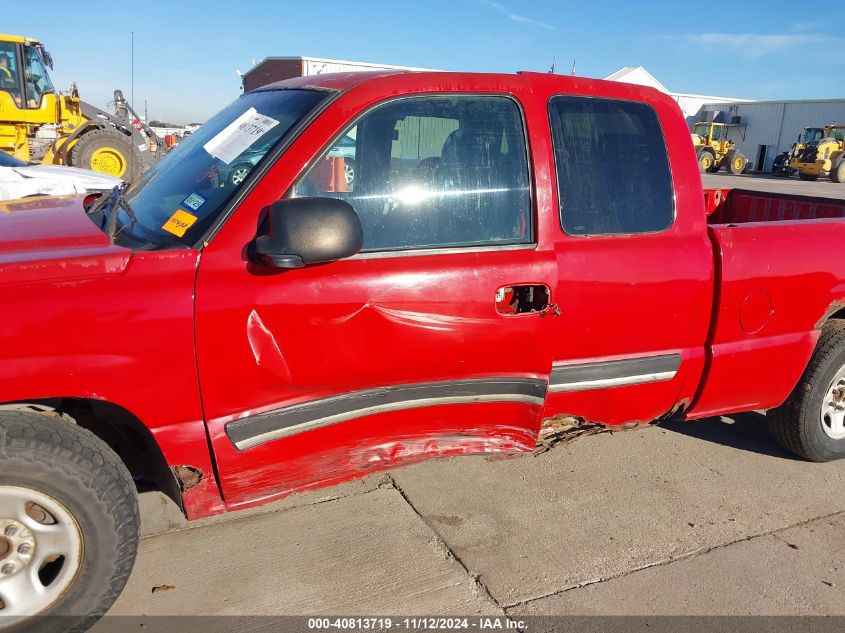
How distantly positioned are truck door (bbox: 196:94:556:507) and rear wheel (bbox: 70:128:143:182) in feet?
35.0

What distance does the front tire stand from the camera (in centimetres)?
198

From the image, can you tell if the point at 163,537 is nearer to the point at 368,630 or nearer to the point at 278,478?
the point at 278,478

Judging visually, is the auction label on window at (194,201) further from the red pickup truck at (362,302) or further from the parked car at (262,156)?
the parked car at (262,156)

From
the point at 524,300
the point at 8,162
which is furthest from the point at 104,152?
the point at 524,300

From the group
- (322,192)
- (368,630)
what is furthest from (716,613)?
(322,192)

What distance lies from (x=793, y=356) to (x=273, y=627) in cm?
272

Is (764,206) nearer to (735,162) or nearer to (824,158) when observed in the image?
(824,158)

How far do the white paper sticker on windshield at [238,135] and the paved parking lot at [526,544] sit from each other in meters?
1.61

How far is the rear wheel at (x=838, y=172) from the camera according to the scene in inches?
1158

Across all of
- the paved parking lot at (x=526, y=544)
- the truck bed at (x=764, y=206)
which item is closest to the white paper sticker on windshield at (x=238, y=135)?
the paved parking lot at (x=526, y=544)

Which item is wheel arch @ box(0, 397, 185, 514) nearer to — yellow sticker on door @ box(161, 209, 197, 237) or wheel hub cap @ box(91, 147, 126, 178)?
yellow sticker on door @ box(161, 209, 197, 237)

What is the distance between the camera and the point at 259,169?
2.32m

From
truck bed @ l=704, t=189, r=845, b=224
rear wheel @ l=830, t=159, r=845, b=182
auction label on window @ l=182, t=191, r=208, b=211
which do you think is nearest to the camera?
auction label on window @ l=182, t=191, r=208, b=211

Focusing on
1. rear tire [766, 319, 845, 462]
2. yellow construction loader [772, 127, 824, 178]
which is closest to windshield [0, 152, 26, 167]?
rear tire [766, 319, 845, 462]
